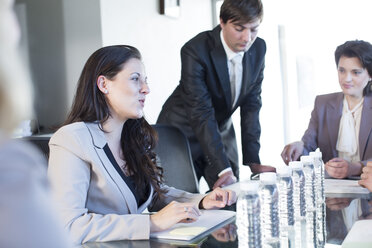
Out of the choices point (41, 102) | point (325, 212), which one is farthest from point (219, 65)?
point (41, 102)

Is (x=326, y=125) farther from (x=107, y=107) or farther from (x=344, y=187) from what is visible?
(x=107, y=107)

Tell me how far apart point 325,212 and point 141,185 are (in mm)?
687

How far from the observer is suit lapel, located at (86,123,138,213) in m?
1.66

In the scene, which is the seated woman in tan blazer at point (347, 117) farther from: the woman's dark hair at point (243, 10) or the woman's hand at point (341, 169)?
the woman's dark hair at point (243, 10)

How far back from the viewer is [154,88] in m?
4.99

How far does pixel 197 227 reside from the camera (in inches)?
→ 58.1

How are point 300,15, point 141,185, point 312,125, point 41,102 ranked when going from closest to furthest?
point 141,185, point 312,125, point 41,102, point 300,15

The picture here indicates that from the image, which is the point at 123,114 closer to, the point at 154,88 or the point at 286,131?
the point at 154,88

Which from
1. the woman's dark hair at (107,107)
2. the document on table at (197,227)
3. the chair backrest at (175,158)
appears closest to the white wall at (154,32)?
the chair backrest at (175,158)

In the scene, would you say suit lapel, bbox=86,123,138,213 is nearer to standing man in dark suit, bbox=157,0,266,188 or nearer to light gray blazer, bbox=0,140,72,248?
standing man in dark suit, bbox=157,0,266,188

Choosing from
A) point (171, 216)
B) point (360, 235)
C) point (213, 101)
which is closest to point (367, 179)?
point (360, 235)

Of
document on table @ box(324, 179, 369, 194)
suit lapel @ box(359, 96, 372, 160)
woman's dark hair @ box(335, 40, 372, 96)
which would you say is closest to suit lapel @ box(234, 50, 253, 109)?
woman's dark hair @ box(335, 40, 372, 96)

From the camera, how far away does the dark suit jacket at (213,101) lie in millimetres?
2791

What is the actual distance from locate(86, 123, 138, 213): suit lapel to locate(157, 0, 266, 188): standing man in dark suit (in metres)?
0.97
